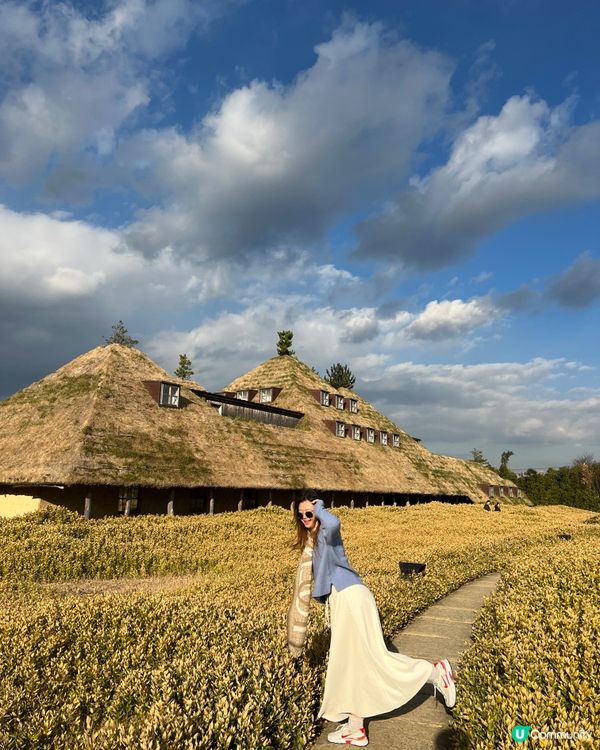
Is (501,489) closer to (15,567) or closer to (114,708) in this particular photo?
(15,567)

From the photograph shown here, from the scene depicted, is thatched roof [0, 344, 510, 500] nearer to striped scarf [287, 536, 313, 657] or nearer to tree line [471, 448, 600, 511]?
striped scarf [287, 536, 313, 657]

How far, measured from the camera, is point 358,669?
16.9ft

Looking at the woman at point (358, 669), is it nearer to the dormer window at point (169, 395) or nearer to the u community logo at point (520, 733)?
the u community logo at point (520, 733)

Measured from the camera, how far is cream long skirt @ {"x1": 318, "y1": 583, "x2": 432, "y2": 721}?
513cm

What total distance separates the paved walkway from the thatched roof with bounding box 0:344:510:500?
52.8ft

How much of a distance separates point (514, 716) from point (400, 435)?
4798 cm

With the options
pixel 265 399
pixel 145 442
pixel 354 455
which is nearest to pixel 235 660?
pixel 145 442

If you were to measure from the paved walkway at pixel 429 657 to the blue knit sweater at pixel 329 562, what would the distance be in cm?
148

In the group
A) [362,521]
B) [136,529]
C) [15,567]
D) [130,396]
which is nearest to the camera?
[15,567]

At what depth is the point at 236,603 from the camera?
9.21 m

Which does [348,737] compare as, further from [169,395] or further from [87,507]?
[169,395]

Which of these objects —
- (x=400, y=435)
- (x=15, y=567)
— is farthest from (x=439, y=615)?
(x=400, y=435)

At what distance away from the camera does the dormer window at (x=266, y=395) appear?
1721 inches

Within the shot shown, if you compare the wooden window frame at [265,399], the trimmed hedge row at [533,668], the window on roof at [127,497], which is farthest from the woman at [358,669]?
the wooden window frame at [265,399]
